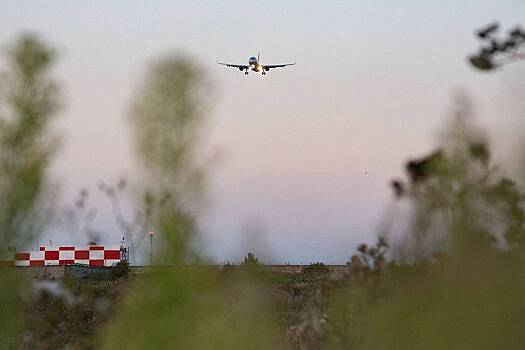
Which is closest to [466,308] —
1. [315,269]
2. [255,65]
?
[315,269]

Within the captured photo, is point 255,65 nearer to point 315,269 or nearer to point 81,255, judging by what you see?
point 315,269

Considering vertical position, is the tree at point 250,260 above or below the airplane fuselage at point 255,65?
below

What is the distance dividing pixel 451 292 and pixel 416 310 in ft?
0.38

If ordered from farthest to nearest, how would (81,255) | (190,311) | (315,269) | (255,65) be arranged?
(255,65) < (315,269) < (81,255) < (190,311)

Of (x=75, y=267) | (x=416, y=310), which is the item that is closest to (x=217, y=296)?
(x=416, y=310)

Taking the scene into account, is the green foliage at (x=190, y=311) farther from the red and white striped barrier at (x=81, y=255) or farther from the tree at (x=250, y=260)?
the red and white striped barrier at (x=81, y=255)

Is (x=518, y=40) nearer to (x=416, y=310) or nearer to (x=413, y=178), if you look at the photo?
(x=413, y=178)

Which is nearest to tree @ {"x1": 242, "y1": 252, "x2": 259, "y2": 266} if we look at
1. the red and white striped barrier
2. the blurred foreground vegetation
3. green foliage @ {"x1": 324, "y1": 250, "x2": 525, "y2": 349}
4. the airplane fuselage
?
the blurred foreground vegetation

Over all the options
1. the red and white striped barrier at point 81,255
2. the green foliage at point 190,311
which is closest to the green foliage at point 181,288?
the green foliage at point 190,311

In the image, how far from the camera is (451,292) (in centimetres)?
164

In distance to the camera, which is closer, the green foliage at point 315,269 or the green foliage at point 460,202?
the green foliage at point 460,202

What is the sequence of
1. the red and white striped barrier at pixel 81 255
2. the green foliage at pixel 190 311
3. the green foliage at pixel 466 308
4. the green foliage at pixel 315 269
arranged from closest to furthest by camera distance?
the green foliage at pixel 466 308 < the green foliage at pixel 190 311 < the red and white striped barrier at pixel 81 255 < the green foliage at pixel 315 269

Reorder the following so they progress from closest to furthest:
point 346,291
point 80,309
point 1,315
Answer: point 1,315
point 346,291
point 80,309

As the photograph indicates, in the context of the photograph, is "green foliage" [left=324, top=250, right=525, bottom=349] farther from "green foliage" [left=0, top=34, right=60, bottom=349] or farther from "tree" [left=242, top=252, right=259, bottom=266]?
"green foliage" [left=0, top=34, right=60, bottom=349]
